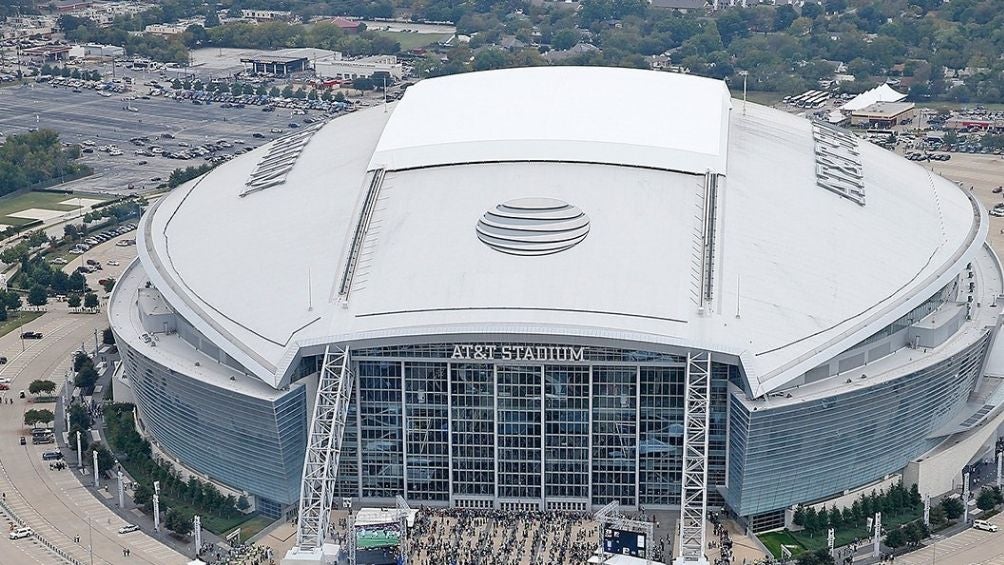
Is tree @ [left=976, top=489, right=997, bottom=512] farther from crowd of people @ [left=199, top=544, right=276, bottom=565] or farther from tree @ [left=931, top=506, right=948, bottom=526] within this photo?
crowd of people @ [left=199, top=544, right=276, bottom=565]

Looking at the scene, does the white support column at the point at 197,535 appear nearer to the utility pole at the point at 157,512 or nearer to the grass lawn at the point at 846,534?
the utility pole at the point at 157,512

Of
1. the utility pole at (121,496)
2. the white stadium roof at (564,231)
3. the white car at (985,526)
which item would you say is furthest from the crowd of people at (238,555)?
the white car at (985,526)

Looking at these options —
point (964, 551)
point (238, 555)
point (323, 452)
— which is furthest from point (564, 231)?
point (964, 551)

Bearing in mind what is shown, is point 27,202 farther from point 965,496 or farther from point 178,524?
point 965,496

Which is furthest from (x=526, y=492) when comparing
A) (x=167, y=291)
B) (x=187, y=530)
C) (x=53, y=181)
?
(x=53, y=181)

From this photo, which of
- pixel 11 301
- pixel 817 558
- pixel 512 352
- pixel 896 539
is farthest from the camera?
pixel 11 301
